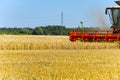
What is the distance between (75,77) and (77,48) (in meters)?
12.8

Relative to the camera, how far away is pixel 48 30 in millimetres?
59562

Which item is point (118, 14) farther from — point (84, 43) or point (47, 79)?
point (47, 79)

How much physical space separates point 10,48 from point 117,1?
6.04 metres

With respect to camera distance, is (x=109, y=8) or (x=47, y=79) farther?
(x=109, y=8)

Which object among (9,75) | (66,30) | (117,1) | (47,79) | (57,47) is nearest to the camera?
(47,79)

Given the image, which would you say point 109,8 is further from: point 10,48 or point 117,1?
point 10,48

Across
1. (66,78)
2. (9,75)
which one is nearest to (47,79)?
(66,78)

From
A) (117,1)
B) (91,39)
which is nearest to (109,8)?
(117,1)

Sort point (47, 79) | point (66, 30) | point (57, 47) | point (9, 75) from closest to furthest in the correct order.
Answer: point (47, 79) → point (9, 75) → point (57, 47) → point (66, 30)

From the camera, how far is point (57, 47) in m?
Result: 21.6

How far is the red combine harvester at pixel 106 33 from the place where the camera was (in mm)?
19831

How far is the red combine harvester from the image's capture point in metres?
19.8

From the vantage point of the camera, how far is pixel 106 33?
20.0 m

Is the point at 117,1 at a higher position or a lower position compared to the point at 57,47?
higher
